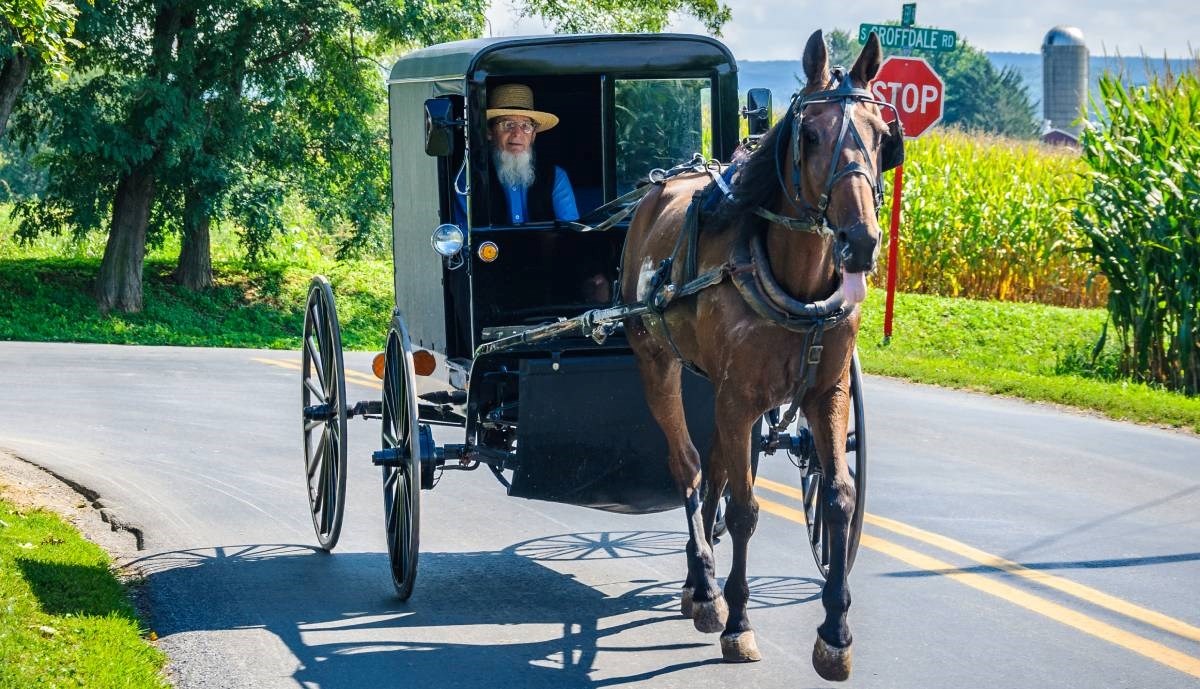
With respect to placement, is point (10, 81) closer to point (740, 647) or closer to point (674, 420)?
point (674, 420)

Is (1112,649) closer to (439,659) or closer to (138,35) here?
(439,659)

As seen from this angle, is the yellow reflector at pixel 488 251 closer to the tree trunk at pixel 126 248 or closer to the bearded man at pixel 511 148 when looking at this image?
the bearded man at pixel 511 148

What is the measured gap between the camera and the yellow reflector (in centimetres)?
760

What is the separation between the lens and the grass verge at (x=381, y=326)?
47.9 ft

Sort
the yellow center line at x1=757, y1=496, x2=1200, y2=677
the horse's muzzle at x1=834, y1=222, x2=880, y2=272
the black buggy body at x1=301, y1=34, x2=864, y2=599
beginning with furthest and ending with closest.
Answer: the black buggy body at x1=301, y1=34, x2=864, y2=599 → the yellow center line at x1=757, y1=496, x2=1200, y2=677 → the horse's muzzle at x1=834, y1=222, x2=880, y2=272

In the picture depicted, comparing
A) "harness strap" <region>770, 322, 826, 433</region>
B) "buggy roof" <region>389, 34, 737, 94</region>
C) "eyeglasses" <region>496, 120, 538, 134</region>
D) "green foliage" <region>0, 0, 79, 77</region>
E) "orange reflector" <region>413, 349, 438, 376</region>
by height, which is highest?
"green foliage" <region>0, 0, 79, 77</region>

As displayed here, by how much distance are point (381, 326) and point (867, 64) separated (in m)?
18.6

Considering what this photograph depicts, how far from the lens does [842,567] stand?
5.79 m

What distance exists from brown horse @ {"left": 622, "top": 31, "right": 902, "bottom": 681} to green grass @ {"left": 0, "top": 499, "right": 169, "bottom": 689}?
7.94 ft

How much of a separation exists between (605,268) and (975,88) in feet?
256

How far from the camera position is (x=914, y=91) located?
17.2m

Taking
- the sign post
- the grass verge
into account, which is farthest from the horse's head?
the sign post

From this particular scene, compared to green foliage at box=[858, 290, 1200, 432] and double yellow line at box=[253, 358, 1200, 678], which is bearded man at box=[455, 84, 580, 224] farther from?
green foliage at box=[858, 290, 1200, 432]

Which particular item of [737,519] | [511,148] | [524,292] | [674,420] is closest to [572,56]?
[511,148]
